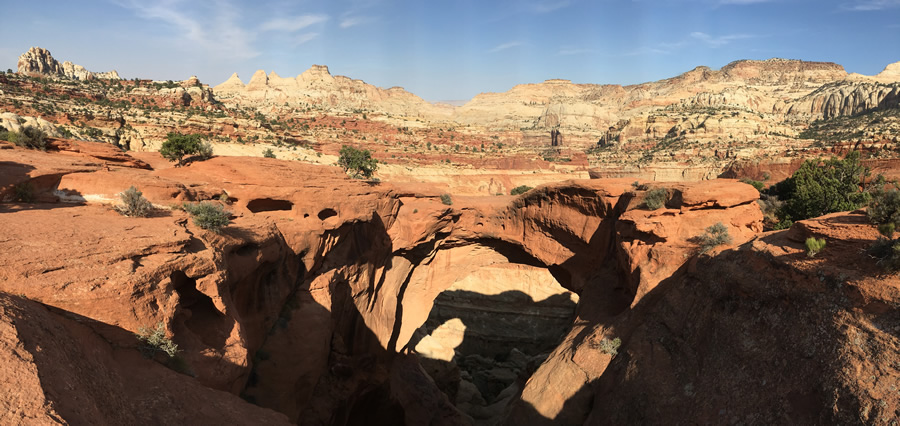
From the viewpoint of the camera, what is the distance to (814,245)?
6.92 m

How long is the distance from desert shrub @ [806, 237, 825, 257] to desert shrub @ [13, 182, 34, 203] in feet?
46.9

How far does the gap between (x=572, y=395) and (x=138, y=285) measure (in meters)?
9.79

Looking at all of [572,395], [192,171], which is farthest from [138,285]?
[572,395]

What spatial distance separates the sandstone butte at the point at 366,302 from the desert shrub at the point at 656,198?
244 millimetres

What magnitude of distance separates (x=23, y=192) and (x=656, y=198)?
15.4 metres

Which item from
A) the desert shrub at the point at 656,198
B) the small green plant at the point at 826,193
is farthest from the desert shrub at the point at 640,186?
the small green plant at the point at 826,193

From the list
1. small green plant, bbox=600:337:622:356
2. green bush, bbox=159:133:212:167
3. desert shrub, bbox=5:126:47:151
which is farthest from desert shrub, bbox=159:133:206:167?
small green plant, bbox=600:337:622:356

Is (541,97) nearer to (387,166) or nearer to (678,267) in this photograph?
(387,166)

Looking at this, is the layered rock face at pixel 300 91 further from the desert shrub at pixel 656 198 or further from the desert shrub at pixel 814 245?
the desert shrub at pixel 814 245

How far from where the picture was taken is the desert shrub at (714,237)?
10078 millimetres

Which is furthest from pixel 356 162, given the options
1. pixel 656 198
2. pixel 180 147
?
pixel 656 198

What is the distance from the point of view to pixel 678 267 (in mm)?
10703

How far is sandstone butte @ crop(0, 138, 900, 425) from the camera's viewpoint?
180 inches

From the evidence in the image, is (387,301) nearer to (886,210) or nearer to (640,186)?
(640,186)
